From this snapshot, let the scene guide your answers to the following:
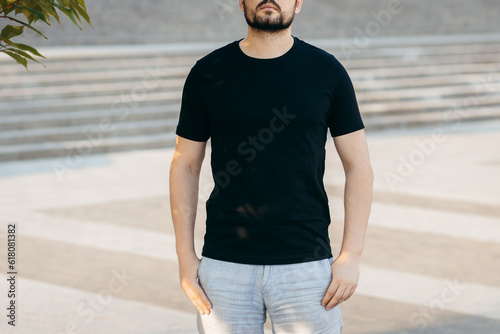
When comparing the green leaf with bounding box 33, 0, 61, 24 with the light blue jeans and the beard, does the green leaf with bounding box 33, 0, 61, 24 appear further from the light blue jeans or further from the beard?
the light blue jeans

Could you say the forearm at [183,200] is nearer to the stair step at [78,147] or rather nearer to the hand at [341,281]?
the hand at [341,281]

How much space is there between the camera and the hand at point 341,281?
2.68m

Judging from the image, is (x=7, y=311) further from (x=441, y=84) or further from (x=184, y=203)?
(x=441, y=84)

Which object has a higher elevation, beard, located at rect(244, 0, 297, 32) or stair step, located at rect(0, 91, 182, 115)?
beard, located at rect(244, 0, 297, 32)

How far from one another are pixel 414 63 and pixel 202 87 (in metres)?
15.6

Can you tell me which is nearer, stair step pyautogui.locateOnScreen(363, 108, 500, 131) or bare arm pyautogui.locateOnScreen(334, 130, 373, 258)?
bare arm pyautogui.locateOnScreen(334, 130, 373, 258)

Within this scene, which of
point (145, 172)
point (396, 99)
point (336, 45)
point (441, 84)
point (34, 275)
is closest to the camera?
point (34, 275)

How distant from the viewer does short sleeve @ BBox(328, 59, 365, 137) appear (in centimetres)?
273

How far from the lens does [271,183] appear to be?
8.72 feet

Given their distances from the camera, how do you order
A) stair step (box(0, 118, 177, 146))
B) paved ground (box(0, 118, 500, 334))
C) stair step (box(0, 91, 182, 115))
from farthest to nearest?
stair step (box(0, 91, 182, 115)), stair step (box(0, 118, 177, 146)), paved ground (box(0, 118, 500, 334))

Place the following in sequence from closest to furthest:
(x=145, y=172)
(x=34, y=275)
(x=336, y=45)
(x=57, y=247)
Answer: (x=34, y=275)
(x=57, y=247)
(x=145, y=172)
(x=336, y=45)

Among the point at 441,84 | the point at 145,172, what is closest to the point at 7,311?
the point at 145,172

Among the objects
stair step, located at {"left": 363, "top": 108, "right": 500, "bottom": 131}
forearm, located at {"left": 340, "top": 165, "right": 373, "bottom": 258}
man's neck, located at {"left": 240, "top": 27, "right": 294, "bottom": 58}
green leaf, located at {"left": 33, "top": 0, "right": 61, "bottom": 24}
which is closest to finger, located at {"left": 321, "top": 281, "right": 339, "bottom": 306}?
forearm, located at {"left": 340, "top": 165, "right": 373, "bottom": 258}

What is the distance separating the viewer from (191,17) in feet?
65.9
